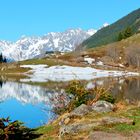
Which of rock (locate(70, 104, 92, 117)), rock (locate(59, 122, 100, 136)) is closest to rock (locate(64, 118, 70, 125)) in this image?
rock (locate(70, 104, 92, 117))

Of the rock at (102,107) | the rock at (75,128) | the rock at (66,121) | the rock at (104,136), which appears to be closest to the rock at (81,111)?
the rock at (102,107)

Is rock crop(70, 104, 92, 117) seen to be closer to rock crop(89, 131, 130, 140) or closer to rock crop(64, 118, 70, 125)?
rock crop(64, 118, 70, 125)

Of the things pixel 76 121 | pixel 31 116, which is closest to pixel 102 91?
pixel 76 121

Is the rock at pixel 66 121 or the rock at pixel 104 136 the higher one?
the rock at pixel 66 121

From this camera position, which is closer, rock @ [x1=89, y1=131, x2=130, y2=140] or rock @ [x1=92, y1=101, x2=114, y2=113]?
rock @ [x1=89, y1=131, x2=130, y2=140]

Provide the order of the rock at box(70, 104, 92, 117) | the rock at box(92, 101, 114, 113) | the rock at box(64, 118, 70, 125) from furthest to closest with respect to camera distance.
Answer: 1. the rock at box(92, 101, 114, 113)
2. the rock at box(70, 104, 92, 117)
3. the rock at box(64, 118, 70, 125)

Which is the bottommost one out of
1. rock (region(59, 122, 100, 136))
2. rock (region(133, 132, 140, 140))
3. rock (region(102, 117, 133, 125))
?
rock (region(133, 132, 140, 140))

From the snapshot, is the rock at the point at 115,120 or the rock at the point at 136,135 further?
the rock at the point at 115,120

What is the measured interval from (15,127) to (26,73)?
17340 centimetres

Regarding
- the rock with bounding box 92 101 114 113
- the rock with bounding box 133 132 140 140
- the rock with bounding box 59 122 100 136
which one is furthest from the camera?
the rock with bounding box 92 101 114 113

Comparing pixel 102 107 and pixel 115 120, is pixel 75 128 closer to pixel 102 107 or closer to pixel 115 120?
pixel 115 120

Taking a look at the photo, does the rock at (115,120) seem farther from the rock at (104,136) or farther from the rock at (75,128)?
the rock at (104,136)

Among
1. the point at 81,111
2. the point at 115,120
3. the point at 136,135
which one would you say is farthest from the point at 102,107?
the point at 136,135

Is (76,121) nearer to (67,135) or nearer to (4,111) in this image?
(67,135)
